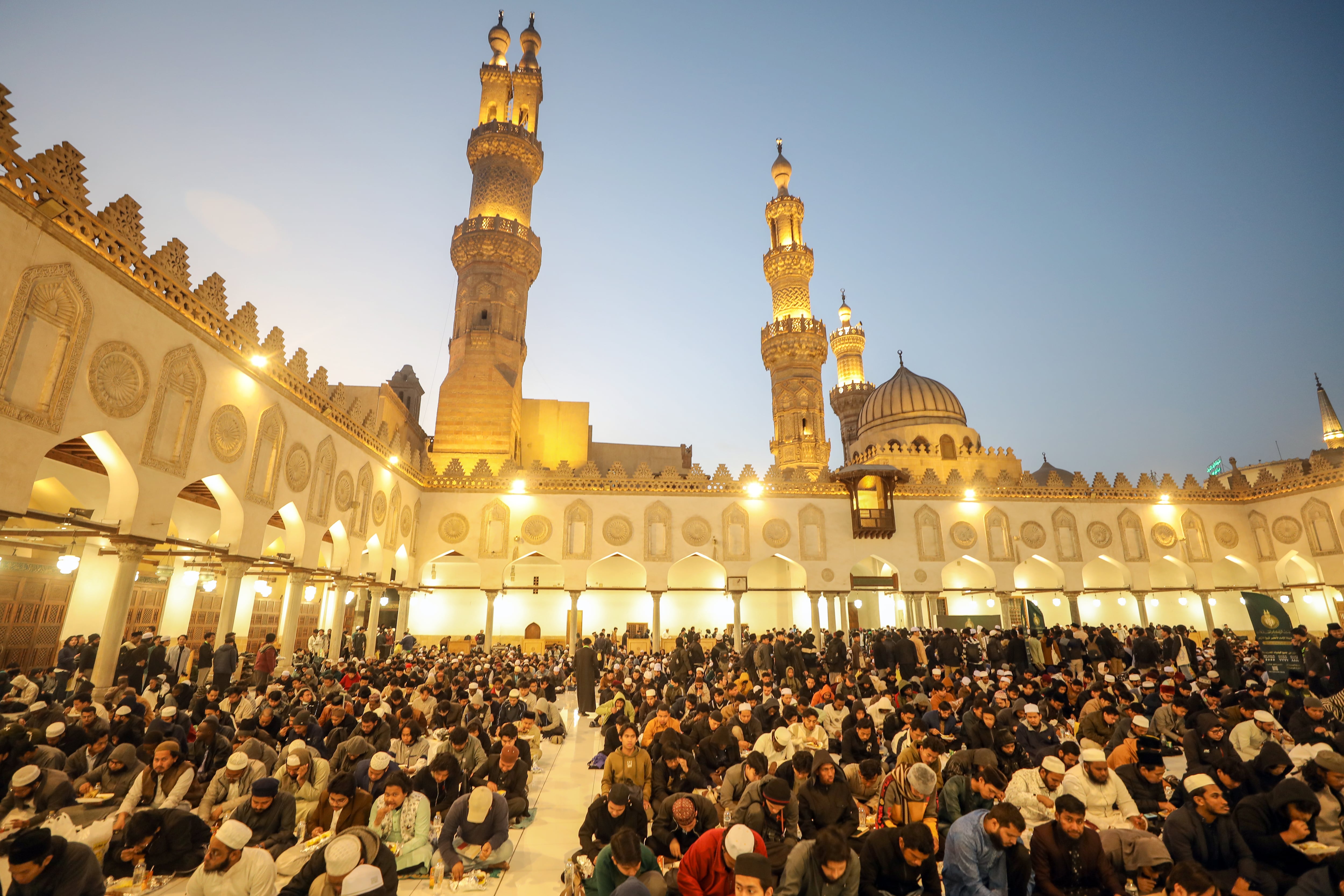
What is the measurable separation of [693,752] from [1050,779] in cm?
339

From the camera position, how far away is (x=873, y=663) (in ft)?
51.4

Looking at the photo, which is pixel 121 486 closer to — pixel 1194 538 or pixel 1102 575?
pixel 1102 575

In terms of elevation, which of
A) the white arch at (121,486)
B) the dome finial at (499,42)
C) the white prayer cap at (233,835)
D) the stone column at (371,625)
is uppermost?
the dome finial at (499,42)

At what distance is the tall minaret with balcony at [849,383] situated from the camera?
130 feet

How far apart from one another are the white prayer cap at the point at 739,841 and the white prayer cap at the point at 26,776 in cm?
557

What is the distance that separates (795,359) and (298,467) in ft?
73.1

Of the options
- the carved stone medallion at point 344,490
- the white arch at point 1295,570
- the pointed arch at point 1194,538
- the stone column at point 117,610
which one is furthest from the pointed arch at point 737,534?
the white arch at point 1295,570

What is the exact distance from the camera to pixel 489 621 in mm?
20859

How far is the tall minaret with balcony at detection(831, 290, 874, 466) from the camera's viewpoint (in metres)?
39.5

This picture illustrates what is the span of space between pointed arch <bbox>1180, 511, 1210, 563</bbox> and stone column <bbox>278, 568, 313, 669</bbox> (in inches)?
1071

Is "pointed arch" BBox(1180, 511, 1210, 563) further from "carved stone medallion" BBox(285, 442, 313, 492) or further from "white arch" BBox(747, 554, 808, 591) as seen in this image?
"carved stone medallion" BBox(285, 442, 313, 492)

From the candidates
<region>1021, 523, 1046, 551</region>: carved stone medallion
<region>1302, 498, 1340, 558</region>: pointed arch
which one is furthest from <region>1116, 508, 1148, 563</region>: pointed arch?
<region>1302, 498, 1340, 558</region>: pointed arch

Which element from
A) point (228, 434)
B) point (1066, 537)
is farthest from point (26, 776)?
point (1066, 537)

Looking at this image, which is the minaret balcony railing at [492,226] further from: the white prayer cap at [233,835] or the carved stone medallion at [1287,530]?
the carved stone medallion at [1287,530]
